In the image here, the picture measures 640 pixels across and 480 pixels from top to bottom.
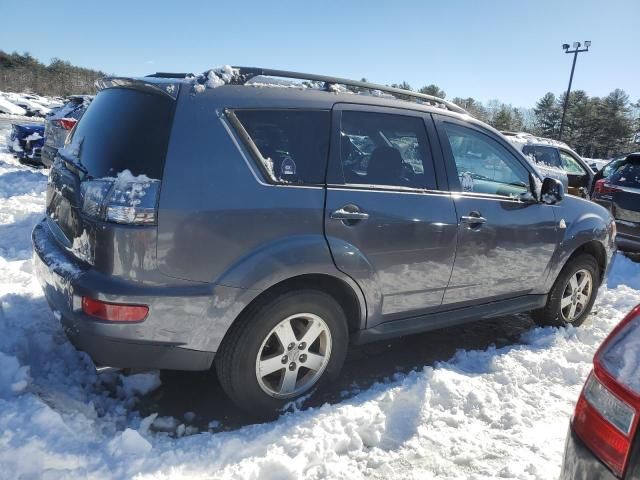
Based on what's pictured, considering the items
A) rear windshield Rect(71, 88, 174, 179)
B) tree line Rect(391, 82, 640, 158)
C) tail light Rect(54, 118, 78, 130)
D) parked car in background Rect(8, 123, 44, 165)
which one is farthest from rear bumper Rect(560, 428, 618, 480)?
tree line Rect(391, 82, 640, 158)

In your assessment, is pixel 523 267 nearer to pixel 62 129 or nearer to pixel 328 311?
pixel 328 311

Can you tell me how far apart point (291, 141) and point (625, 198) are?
21.3 ft

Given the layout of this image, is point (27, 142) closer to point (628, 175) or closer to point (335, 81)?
point (335, 81)

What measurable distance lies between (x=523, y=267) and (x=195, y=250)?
9.01 ft

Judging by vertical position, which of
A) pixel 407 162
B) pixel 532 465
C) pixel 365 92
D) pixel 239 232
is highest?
pixel 365 92

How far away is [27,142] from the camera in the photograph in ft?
39.8

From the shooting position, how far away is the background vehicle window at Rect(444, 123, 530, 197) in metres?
3.67

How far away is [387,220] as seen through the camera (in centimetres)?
310

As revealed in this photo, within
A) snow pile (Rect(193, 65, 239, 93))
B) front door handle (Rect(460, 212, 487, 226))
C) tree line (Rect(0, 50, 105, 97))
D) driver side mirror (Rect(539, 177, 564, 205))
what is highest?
tree line (Rect(0, 50, 105, 97))

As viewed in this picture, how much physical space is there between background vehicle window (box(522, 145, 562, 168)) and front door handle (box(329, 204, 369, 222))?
344 inches

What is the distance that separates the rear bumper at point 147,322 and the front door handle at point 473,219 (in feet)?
5.72

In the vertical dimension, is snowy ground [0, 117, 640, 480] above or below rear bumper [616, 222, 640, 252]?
below

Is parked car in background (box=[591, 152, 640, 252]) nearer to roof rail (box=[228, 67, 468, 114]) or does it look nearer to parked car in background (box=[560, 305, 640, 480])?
roof rail (box=[228, 67, 468, 114])

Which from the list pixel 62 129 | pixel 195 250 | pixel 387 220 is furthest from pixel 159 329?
pixel 62 129
